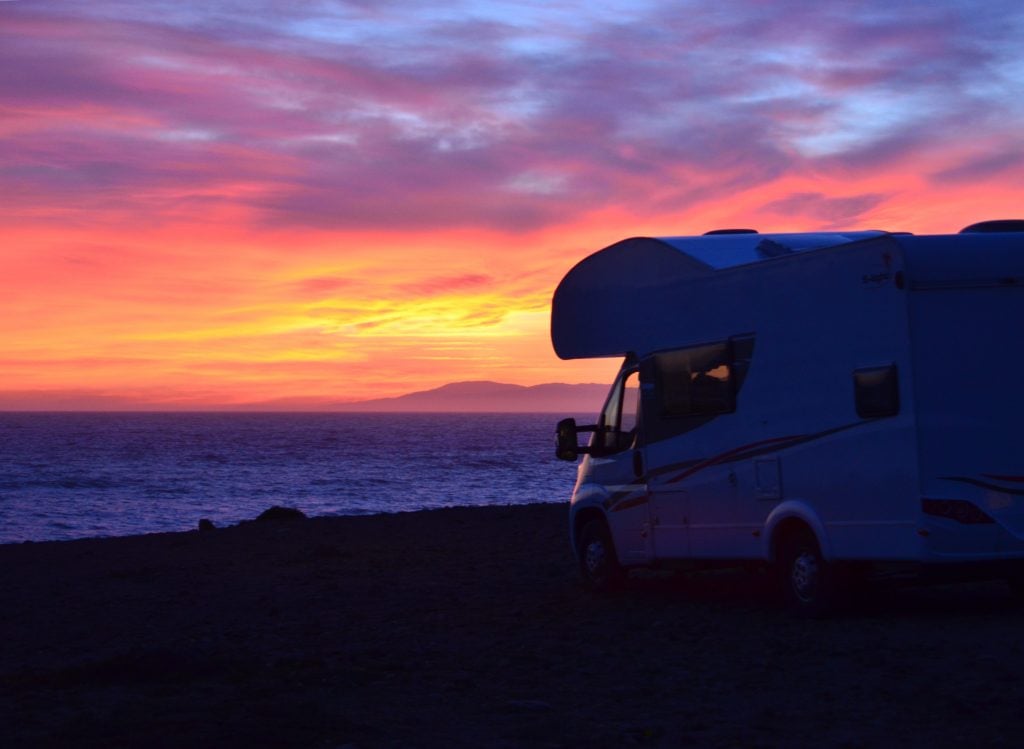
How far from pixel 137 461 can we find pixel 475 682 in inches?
2786

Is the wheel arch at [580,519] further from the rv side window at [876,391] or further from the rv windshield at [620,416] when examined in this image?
the rv side window at [876,391]

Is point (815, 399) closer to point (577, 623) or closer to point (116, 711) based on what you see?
point (577, 623)

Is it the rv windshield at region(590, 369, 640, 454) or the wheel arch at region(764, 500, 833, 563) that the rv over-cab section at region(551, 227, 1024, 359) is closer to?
the rv windshield at region(590, 369, 640, 454)

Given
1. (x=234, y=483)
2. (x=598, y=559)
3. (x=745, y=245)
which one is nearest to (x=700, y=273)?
(x=745, y=245)

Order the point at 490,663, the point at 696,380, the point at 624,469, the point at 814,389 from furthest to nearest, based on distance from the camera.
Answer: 1. the point at 624,469
2. the point at 696,380
3. the point at 814,389
4. the point at 490,663

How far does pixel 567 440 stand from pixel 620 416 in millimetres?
677

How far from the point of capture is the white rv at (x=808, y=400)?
366 inches

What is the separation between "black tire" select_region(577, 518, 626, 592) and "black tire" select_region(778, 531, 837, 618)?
8.33 feet

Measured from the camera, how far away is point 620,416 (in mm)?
12875

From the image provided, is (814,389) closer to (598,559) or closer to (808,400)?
(808,400)

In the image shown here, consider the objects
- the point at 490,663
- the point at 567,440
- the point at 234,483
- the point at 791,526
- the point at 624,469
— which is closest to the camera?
the point at 490,663

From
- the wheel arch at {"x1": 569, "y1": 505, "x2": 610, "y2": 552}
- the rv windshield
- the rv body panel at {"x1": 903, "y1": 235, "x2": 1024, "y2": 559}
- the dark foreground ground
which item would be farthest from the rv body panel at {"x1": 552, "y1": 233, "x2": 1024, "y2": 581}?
the dark foreground ground

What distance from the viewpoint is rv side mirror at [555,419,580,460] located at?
13055 millimetres

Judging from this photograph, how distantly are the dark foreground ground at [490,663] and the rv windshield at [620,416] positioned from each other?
1.60 m
